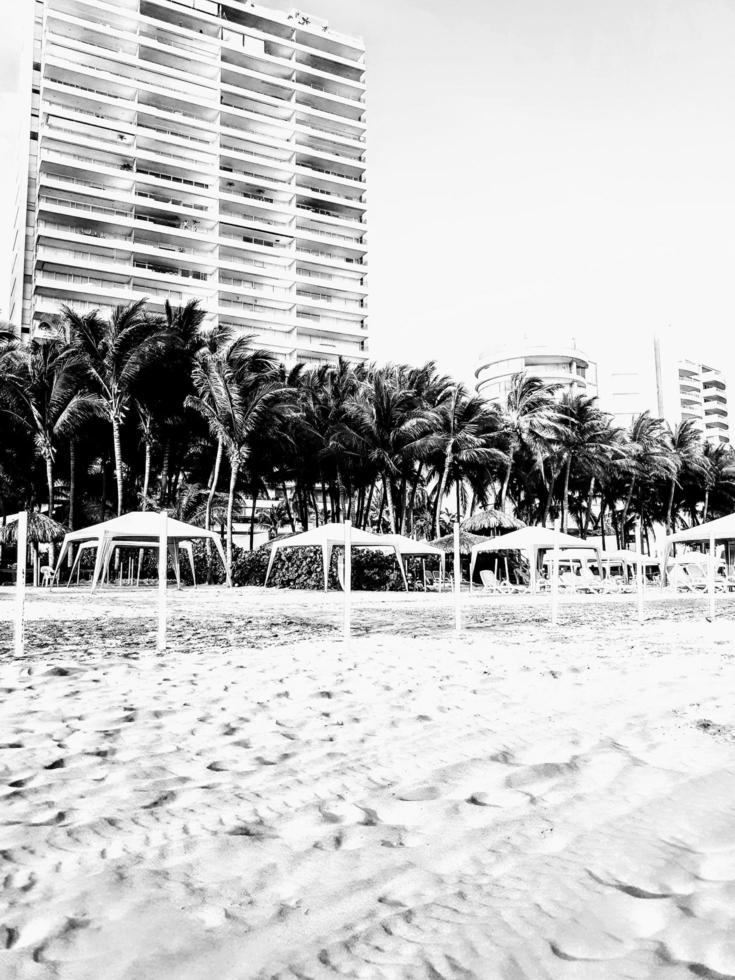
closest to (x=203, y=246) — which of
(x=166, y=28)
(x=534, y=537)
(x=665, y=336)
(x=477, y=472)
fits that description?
(x=166, y=28)

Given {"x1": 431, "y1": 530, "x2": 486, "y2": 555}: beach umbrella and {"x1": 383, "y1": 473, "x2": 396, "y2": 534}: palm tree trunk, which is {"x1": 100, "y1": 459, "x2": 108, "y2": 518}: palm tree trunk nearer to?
{"x1": 383, "y1": 473, "x2": 396, "y2": 534}: palm tree trunk

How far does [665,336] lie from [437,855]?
109979 millimetres

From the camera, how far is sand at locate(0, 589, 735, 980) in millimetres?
1892

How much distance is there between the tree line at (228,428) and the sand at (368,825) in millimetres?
24951

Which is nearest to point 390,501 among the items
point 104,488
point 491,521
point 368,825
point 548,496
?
point 491,521

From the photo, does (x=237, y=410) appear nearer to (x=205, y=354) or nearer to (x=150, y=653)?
(x=205, y=354)

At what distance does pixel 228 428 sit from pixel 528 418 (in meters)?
14.9

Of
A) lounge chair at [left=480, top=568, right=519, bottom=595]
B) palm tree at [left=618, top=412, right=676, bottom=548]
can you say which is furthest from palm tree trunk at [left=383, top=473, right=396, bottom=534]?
palm tree at [left=618, top=412, right=676, bottom=548]

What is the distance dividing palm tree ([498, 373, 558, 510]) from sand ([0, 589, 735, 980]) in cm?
3253

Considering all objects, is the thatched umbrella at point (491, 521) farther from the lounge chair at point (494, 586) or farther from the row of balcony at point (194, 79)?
the row of balcony at point (194, 79)

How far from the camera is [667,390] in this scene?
102188 mm

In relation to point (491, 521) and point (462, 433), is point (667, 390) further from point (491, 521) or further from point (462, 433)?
point (462, 433)

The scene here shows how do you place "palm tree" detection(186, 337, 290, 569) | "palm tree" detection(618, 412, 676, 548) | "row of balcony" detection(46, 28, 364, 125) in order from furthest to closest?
1. "row of balcony" detection(46, 28, 364, 125)
2. "palm tree" detection(618, 412, 676, 548)
3. "palm tree" detection(186, 337, 290, 569)

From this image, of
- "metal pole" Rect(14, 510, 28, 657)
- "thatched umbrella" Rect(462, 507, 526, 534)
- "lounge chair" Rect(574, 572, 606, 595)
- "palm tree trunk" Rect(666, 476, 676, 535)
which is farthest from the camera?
"palm tree trunk" Rect(666, 476, 676, 535)
